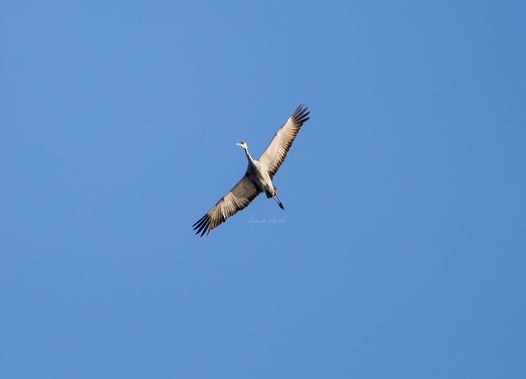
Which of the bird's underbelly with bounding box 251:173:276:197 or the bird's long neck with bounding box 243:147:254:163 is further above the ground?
the bird's long neck with bounding box 243:147:254:163

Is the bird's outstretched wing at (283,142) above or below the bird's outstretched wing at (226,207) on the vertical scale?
above

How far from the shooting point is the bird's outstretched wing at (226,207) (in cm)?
3803

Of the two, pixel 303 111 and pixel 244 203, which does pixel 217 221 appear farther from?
pixel 303 111

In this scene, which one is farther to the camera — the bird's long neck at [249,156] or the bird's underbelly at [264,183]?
the bird's underbelly at [264,183]

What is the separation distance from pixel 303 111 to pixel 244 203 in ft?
14.2

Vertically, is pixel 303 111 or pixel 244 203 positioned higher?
pixel 303 111

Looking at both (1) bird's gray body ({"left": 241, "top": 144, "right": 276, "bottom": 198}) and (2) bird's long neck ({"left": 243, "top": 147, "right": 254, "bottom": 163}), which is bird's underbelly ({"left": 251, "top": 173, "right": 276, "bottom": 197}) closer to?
(1) bird's gray body ({"left": 241, "top": 144, "right": 276, "bottom": 198})

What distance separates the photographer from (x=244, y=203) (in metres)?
38.3

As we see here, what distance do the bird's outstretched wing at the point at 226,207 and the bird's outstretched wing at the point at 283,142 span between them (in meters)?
1.18

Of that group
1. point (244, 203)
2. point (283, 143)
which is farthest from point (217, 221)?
point (283, 143)

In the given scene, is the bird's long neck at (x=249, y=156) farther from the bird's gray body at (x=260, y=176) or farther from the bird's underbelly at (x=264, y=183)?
the bird's underbelly at (x=264, y=183)

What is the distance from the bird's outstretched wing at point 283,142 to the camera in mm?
37438

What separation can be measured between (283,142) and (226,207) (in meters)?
3.48

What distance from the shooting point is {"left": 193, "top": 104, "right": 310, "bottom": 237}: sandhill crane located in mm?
37312
